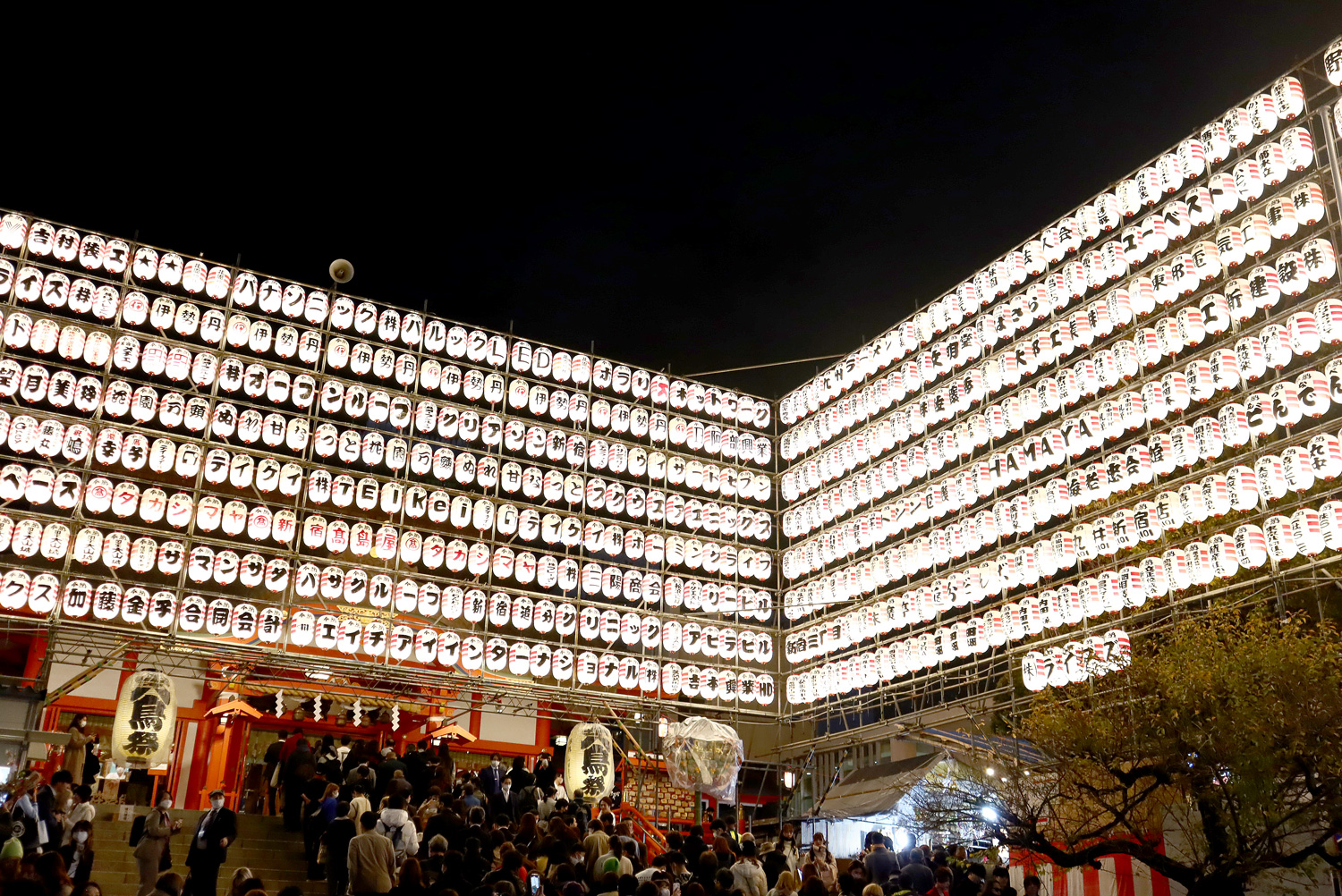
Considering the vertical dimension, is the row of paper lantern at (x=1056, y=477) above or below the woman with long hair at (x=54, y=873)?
above

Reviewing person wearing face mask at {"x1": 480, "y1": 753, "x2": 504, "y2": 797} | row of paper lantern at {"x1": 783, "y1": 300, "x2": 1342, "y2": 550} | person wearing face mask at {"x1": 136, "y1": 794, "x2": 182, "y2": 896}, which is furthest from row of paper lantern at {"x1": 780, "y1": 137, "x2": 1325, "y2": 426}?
person wearing face mask at {"x1": 136, "y1": 794, "x2": 182, "y2": 896}

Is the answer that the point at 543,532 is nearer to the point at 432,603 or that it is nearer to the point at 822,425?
the point at 432,603

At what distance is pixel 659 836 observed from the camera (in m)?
16.1

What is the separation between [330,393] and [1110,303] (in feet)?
41.8

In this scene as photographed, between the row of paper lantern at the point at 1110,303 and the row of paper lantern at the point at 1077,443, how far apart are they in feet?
4.22

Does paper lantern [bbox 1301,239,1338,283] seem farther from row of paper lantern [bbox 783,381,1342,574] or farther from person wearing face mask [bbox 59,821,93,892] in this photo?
Result: person wearing face mask [bbox 59,821,93,892]

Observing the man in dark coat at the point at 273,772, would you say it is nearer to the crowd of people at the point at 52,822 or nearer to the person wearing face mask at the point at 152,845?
the crowd of people at the point at 52,822

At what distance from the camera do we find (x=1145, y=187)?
1714cm

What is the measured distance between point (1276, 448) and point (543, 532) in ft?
39.4

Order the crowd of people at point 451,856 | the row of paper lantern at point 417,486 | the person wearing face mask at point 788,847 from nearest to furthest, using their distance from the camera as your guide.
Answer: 1. the crowd of people at point 451,856
2. the person wearing face mask at point 788,847
3. the row of paper lantern at point 417,486

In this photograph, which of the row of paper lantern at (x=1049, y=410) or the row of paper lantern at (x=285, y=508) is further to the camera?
the row of paper lantern at (x=285, y=508)

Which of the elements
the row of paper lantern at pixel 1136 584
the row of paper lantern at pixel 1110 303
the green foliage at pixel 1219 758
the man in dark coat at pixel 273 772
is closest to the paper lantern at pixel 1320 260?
the row of paper lantern at pixel 1110 303

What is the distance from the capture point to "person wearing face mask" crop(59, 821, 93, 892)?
10.5 meters

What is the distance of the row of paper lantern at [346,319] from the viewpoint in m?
18.4
